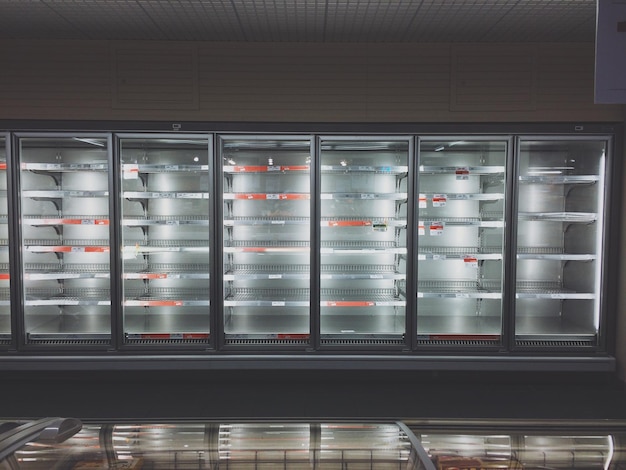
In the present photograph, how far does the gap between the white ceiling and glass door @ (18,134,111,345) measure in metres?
1.00

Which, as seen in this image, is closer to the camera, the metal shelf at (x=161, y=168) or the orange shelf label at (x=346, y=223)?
the metal shelf at (x=161, y=168)

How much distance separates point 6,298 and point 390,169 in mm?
3768

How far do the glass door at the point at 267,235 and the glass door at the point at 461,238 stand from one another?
44.6 inches

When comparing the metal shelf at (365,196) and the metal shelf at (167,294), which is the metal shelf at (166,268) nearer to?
the metal shelf at (167,294)

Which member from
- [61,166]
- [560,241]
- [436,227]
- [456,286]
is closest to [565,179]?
[560,241]

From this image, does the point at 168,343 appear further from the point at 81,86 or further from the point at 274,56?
the point at 274,56

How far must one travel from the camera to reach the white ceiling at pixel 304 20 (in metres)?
3.23

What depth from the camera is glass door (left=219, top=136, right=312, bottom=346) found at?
14.1 feet

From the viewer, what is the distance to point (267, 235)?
4.54m

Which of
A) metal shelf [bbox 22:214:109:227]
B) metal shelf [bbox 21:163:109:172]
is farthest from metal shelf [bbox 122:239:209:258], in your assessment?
metal shelf [bbox 21:163:109:172]

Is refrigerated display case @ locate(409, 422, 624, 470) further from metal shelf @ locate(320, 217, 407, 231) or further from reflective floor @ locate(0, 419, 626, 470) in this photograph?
metal shelf @ locate(320, 217, 407, 231)

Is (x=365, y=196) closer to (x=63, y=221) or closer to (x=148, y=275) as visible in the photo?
(x=148, y=275)

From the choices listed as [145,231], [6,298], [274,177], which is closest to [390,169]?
[274,177]

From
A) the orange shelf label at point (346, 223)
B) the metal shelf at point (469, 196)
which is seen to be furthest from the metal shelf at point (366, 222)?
the metal shelf at point (469, 196)
